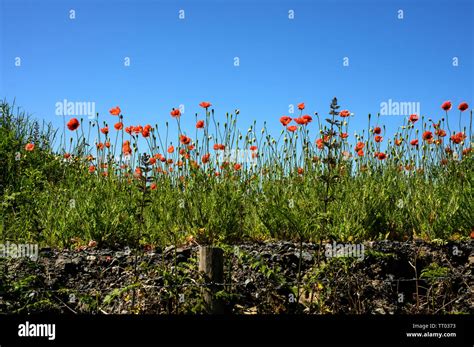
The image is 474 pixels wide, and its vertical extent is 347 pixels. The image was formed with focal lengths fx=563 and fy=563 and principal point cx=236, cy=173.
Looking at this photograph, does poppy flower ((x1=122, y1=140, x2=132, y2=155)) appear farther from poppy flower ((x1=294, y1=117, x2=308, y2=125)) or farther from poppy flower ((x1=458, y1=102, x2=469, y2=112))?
poppy flower ((x1=458, y1=102, x2=469, y2=112))

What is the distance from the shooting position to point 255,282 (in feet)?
14.2

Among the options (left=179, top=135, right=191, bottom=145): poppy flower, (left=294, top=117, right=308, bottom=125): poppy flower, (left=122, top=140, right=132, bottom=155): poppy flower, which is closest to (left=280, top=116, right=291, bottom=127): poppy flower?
(left=294, top=117, right=308, bottom=125): poppy flower

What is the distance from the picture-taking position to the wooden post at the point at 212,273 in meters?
3.88

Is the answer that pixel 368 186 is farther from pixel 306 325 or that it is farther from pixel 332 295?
pixel 306 325

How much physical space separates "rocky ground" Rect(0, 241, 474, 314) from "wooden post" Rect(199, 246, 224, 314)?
0.04 meters

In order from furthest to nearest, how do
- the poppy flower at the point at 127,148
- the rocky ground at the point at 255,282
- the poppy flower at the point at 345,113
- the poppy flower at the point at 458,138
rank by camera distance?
the poppy flower at the point at 127,148, the poppy flower at the point at 458,138, the poppy flower at the point at 345,113, the rocky ground at the point at 255,282

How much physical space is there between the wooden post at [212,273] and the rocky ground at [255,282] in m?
0.04

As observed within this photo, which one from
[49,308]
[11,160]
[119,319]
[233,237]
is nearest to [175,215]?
[233,237]

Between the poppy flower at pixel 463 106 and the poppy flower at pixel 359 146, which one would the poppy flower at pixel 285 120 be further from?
the poppy flower at pixel 463 106

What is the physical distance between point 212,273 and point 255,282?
57cm

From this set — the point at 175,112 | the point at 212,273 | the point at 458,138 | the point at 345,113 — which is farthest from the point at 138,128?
the point at 458,138

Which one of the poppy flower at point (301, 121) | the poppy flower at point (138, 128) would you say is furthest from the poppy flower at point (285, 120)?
the poppy flower at point (138, 128)

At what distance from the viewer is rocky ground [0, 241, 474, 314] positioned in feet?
13.1

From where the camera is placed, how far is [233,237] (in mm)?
5621
